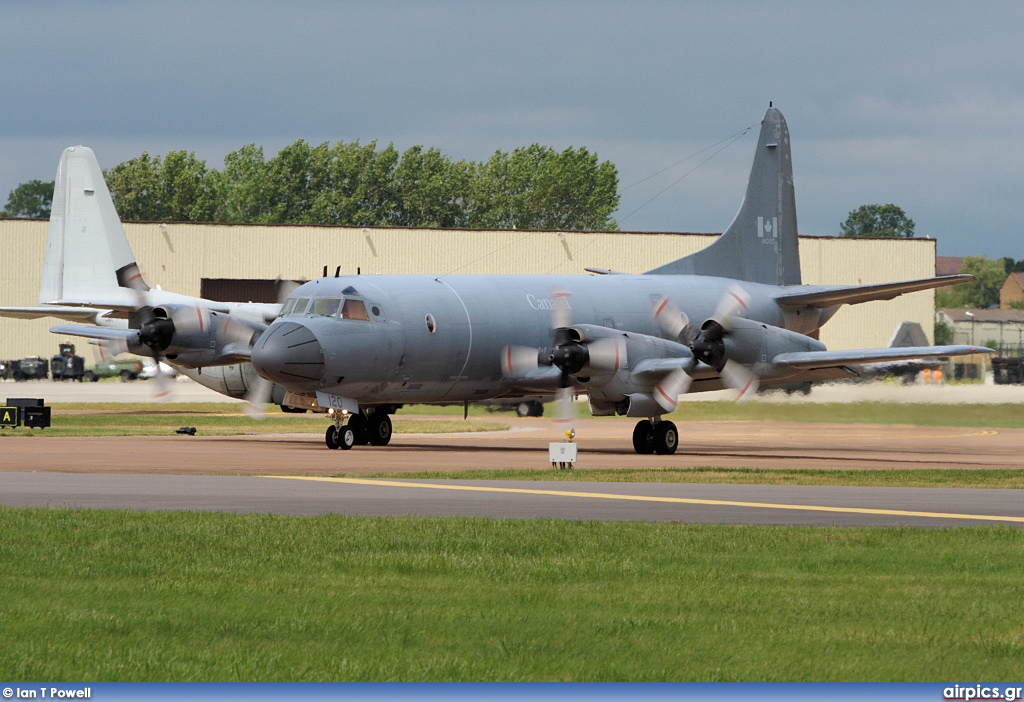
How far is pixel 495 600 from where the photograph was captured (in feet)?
44.3

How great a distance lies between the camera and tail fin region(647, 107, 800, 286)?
47.9 metres

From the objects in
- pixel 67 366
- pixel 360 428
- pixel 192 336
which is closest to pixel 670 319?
pixel 360 428

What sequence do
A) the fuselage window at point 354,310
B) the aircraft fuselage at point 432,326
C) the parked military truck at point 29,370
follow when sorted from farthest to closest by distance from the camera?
the parked military truck at point 29,370 < the fuselage window at point 354,310 < the aircraft fuselage at point 432,326

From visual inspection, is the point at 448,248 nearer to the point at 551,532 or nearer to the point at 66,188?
the point at 66,188

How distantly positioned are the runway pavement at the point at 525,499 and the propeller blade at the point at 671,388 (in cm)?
1073

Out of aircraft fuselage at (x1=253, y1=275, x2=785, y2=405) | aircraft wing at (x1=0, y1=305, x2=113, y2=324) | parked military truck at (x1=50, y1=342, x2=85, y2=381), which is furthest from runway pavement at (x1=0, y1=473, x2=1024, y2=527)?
parked military truck at (x1=50, y1=342, x2=85, y2=381)

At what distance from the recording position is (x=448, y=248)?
90750 millimetres

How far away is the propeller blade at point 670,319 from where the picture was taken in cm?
4088

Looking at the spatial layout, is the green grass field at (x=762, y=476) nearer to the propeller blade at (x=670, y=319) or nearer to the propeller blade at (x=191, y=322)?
the propeller blade at (x=670, y=319)

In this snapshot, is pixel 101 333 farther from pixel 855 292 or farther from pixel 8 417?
pixel 855 292

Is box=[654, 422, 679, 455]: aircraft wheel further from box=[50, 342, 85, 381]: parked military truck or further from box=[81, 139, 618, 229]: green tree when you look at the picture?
box=[81, 139, 618, 229]: green tree

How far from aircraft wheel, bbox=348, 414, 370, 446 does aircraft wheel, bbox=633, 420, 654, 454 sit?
7503mm

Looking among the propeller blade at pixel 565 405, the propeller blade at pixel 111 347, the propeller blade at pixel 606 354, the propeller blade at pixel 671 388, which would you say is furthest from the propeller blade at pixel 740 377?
the propeller blade at pixel 111 347

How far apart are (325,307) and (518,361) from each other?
19.2 ft
